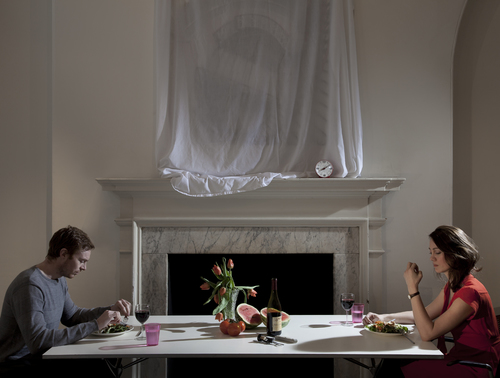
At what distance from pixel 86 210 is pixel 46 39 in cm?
131

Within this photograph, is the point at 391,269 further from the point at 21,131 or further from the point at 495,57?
the point at 21,131

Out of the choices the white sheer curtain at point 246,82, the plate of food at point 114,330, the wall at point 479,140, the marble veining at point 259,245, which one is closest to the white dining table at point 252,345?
the plate of food at point 114,330

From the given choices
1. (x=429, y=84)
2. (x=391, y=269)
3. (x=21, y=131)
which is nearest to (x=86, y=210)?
(x=21, y=131)

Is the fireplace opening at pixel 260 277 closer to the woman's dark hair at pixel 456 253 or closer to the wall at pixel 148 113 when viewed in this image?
the wall at pixel 148 113

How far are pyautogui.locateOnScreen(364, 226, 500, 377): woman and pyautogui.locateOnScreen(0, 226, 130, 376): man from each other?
151cm

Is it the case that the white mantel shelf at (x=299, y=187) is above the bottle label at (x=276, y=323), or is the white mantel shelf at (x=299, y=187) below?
above

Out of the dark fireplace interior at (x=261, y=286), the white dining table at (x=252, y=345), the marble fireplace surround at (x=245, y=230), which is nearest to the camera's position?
the white dining table at (x=252, y=345)

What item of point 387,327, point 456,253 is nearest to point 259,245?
point 387,327

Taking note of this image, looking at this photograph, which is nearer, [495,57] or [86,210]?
[86,210]

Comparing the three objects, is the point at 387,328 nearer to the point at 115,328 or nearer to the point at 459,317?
the point at 459,317

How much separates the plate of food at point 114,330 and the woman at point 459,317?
1.39 metres

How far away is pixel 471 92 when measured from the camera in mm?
3326

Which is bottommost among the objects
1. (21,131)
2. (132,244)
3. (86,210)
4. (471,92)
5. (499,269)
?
(499,269)

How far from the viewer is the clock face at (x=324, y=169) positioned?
296 cm
